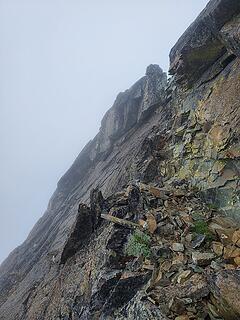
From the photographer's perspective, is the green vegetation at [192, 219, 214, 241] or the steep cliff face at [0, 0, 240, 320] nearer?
the green vegetation at [192, 219, 214, 241]

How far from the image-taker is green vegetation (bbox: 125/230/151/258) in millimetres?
14697

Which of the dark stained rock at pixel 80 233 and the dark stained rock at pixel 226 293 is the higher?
the dark stained rock at pixel 80 233

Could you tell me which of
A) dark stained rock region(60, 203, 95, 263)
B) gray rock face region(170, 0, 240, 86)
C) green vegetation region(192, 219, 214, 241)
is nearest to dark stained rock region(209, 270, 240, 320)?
green vegetation region(192, 219, 214, 241)

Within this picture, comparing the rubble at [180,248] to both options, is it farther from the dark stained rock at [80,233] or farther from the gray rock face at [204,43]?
the gray rock face at [204,43]

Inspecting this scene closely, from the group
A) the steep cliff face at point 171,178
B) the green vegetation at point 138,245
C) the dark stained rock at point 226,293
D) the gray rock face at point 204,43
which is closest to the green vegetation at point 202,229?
the steep cliff face at point 171,178

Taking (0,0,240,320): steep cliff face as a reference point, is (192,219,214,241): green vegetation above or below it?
below

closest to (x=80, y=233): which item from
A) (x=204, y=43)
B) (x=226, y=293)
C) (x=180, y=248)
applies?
(x=180, y=248)

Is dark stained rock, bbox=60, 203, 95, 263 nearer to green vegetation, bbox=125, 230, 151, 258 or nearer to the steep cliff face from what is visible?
the steep cliff face

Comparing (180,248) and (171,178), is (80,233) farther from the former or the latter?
(180,248)

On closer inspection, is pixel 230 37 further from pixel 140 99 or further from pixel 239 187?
pixel 140 99

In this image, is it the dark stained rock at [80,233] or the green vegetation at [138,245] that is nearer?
the green vegetation at [138,245]

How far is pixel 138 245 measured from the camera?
1511 centimetres

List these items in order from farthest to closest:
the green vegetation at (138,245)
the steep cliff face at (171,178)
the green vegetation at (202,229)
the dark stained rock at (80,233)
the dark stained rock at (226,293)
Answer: the dark stained rock at (80,233), the steep cliff face at (171,178), the green vegetation at (138,245), the green vegetation at (202,229), the dark stained rock at (226,293)

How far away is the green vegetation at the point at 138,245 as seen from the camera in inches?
579
